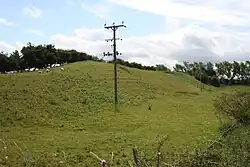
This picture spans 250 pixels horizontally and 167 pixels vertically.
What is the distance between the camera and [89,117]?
140 feet

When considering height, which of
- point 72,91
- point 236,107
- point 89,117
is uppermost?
point 236,107

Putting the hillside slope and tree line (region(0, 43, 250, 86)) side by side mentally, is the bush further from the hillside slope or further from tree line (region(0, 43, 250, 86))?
Answer: tree line (region(0, 43, 250, 86))

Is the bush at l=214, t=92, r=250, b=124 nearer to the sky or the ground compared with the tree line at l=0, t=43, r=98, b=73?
nearer to the ground

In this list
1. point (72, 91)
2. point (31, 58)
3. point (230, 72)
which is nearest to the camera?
point (72, 91)

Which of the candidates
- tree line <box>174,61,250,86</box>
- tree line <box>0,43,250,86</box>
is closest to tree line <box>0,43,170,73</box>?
tree line <box>0,43,250,86</box>

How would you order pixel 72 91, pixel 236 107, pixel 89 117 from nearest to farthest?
pixel 236 107
pixel 89 117
pixel 72 91

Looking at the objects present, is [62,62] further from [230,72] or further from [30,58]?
[230,72]

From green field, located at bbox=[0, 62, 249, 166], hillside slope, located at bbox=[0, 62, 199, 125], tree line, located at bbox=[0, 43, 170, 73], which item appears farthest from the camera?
tree line, located at bbox=[0, 43, 170, 73]

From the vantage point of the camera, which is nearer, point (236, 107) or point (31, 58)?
point (236, 107)

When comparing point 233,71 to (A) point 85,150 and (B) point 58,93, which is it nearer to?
(B) point 58,93

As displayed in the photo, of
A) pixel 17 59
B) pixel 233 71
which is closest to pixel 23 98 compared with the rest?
pixel 17 59

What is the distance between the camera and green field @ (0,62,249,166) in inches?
1174

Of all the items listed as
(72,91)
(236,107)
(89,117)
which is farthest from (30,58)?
(236,107)

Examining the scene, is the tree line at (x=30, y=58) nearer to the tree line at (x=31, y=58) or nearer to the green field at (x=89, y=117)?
the tree line at (x=31, y=58)
